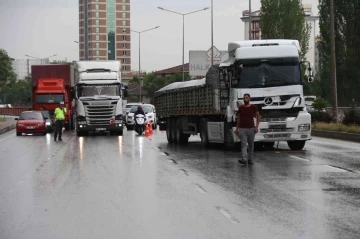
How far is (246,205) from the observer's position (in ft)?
42.2

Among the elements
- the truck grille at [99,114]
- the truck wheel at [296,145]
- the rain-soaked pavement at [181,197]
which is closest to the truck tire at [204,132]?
the truck wheel at [296,145]

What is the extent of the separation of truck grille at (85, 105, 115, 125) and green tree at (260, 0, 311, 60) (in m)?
46.4

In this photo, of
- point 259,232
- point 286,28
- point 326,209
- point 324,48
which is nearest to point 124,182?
point 326,209

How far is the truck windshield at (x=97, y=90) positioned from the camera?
142ft

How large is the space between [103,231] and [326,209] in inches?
142

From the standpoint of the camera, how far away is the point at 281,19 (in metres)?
89.6

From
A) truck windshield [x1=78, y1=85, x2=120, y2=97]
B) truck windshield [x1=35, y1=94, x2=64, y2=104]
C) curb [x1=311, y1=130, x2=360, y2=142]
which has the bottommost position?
curb [x1=311, y1=130, x2=360, y2=142]

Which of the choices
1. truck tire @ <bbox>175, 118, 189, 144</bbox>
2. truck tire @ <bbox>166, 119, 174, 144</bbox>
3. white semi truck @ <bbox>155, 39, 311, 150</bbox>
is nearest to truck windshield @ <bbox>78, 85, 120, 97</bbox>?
truck tire @ <bbox>166, 119, 174, 144</bbox>

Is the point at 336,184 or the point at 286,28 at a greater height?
the point at 286,28

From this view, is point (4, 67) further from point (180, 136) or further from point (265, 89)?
point (265, 89)

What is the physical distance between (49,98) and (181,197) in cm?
4110

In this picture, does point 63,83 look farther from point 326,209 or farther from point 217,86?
point 326,209

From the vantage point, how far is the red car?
4859 centimetres

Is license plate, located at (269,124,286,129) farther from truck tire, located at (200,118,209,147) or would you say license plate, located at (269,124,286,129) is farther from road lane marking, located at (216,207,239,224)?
road lane marking, located at (216,207,239,224)
